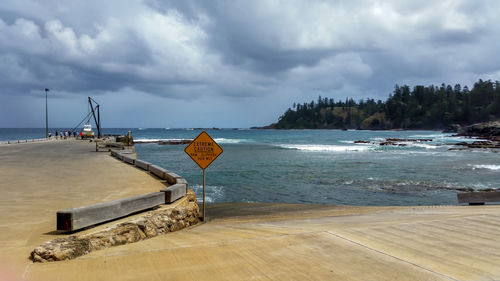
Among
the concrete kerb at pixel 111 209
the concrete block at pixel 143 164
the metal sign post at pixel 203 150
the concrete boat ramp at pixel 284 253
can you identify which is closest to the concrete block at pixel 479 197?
the concrete boat ramp at pixel 284 253

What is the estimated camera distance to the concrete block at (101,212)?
19.2 feet

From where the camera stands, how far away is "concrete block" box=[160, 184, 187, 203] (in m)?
8.42

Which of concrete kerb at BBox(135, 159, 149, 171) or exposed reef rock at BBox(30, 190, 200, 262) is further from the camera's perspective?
concrete kerb at BBox(135, 159, 149, 171)

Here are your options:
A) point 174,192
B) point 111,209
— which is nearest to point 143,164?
→ point 174,192

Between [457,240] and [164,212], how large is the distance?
5.62 m

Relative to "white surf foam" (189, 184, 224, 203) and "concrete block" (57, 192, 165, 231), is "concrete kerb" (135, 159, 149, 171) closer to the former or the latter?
"white surf foam" (189, 184, 224, 203)

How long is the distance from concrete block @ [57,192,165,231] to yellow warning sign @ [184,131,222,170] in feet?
6.50

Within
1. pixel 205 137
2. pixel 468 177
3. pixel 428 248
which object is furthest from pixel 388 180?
pixel 428 248

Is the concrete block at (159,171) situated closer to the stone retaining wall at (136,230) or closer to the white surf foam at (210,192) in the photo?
the stone retaining wall at (136,230)

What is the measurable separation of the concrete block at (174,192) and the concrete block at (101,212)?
369 millimetres

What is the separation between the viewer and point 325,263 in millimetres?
4664

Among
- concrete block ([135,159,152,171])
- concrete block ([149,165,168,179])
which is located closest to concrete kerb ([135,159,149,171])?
concrete block ([135,159,152,171])

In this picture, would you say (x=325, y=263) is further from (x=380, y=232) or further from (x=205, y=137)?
(x=205, y=137)

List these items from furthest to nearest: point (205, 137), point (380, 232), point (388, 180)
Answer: point (388, 180) → point (205, 137) → point (380, 232)
